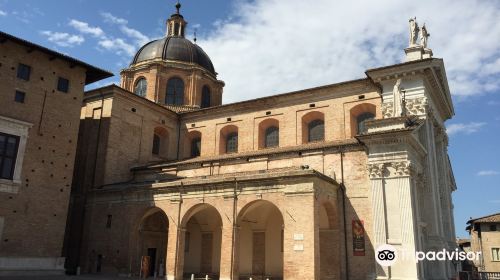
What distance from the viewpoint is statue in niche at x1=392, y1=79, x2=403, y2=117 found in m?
21.4

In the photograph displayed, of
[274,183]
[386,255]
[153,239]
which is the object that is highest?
[274,183]

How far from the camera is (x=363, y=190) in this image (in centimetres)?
2095

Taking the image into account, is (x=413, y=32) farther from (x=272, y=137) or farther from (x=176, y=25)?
(x=176, y=25)

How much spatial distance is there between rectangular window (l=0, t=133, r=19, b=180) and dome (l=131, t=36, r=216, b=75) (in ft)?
54.6

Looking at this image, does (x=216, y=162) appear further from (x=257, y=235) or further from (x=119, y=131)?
(x=119, y=131)

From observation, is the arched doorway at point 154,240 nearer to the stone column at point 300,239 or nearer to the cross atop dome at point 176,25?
the stone column at point 300,239

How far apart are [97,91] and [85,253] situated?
9673mm

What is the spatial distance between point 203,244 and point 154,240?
295 centimetres

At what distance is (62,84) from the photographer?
2241 cm

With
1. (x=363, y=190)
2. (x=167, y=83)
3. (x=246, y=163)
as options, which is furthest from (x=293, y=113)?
(x=167, y=83)

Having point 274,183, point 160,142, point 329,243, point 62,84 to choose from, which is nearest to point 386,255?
point 329,243

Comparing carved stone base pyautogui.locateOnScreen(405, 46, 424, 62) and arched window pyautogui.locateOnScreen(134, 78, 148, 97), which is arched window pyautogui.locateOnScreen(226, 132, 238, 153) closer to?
arched window pyautogui.locateOnScreen(134, 78, 148, 97)

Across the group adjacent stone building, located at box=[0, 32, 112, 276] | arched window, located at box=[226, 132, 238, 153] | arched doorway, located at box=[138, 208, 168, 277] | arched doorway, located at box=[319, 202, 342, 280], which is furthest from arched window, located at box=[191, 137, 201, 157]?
arched doorway, located at box=[319, 202, 342, 280]

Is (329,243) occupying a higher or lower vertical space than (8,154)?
lower
